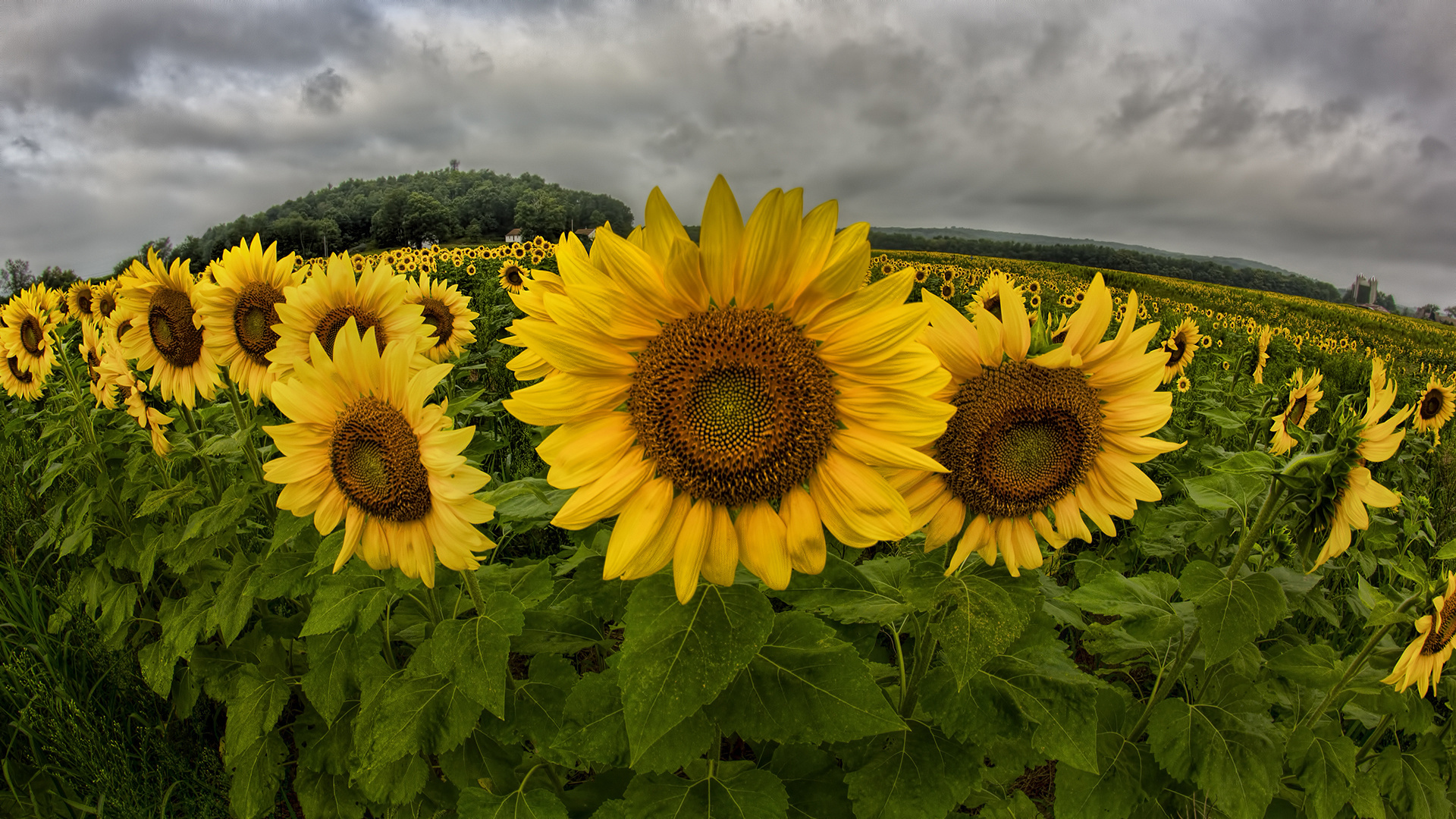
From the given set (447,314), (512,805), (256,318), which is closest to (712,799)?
(512,805)

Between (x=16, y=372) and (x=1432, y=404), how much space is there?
13.2 m

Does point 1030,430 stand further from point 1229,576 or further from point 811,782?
point 811,782

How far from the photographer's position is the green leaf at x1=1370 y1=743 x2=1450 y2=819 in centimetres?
253

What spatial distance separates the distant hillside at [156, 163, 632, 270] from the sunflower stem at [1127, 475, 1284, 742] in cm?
2370

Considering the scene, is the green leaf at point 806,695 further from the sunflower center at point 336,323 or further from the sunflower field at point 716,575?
the sunflower center at point 336,323

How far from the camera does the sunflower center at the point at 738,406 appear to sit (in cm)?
136

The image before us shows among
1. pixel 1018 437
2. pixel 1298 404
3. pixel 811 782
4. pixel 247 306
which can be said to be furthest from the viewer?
pixel 1298 404

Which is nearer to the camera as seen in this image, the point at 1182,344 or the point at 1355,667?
the point at 1355,667

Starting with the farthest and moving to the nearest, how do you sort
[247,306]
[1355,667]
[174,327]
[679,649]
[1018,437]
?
[174,327] < [247,306] < [1355,667] < [1018,437] < [679,649]

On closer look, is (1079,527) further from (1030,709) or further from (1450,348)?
(1450,348)

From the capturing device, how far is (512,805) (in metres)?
2.02

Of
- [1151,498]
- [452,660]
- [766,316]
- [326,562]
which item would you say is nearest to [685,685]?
[766,316]

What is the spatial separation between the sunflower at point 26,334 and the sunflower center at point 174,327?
283cm

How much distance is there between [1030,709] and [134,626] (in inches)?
203
